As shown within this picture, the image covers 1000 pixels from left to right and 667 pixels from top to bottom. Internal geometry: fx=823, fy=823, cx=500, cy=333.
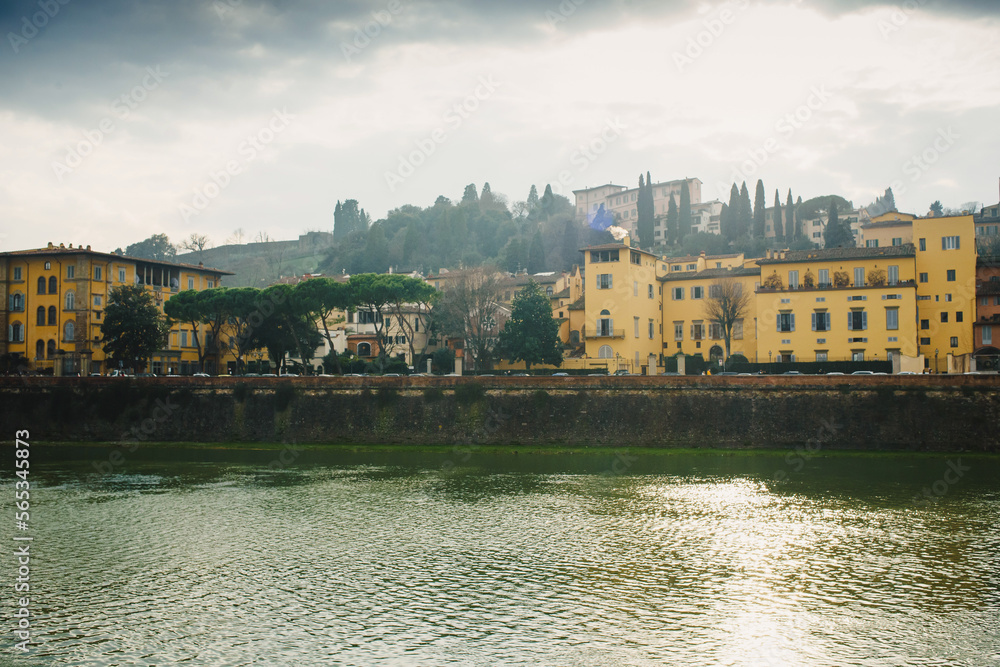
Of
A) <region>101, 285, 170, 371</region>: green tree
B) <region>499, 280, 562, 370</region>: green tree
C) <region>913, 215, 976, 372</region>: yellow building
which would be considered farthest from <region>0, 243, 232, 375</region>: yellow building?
<region>913, 215, 976, 372</region>: yellow building

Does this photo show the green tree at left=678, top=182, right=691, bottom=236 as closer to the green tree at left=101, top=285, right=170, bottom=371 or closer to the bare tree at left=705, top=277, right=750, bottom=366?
the bare tree at left=705, top=277, right=750, bottom=366

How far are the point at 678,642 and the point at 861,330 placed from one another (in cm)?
4666

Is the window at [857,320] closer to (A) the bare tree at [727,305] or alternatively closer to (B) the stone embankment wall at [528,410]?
(A) the bare tree at [727,305]

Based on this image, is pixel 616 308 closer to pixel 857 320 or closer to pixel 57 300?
pixel 857 320

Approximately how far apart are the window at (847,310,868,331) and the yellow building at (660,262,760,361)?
23.8 ft

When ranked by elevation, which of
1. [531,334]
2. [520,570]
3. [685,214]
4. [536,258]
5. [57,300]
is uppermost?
[685,214]

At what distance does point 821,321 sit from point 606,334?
1489 cm

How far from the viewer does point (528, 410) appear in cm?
4338

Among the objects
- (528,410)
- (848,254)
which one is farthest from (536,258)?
(528,410)

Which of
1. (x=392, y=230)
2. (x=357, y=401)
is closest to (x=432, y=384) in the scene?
(x=357, y=401)

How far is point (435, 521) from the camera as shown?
82.5 ft

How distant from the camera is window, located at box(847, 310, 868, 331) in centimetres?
5600

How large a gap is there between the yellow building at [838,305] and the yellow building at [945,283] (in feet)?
7.00

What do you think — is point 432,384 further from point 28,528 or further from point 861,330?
point 861,330
